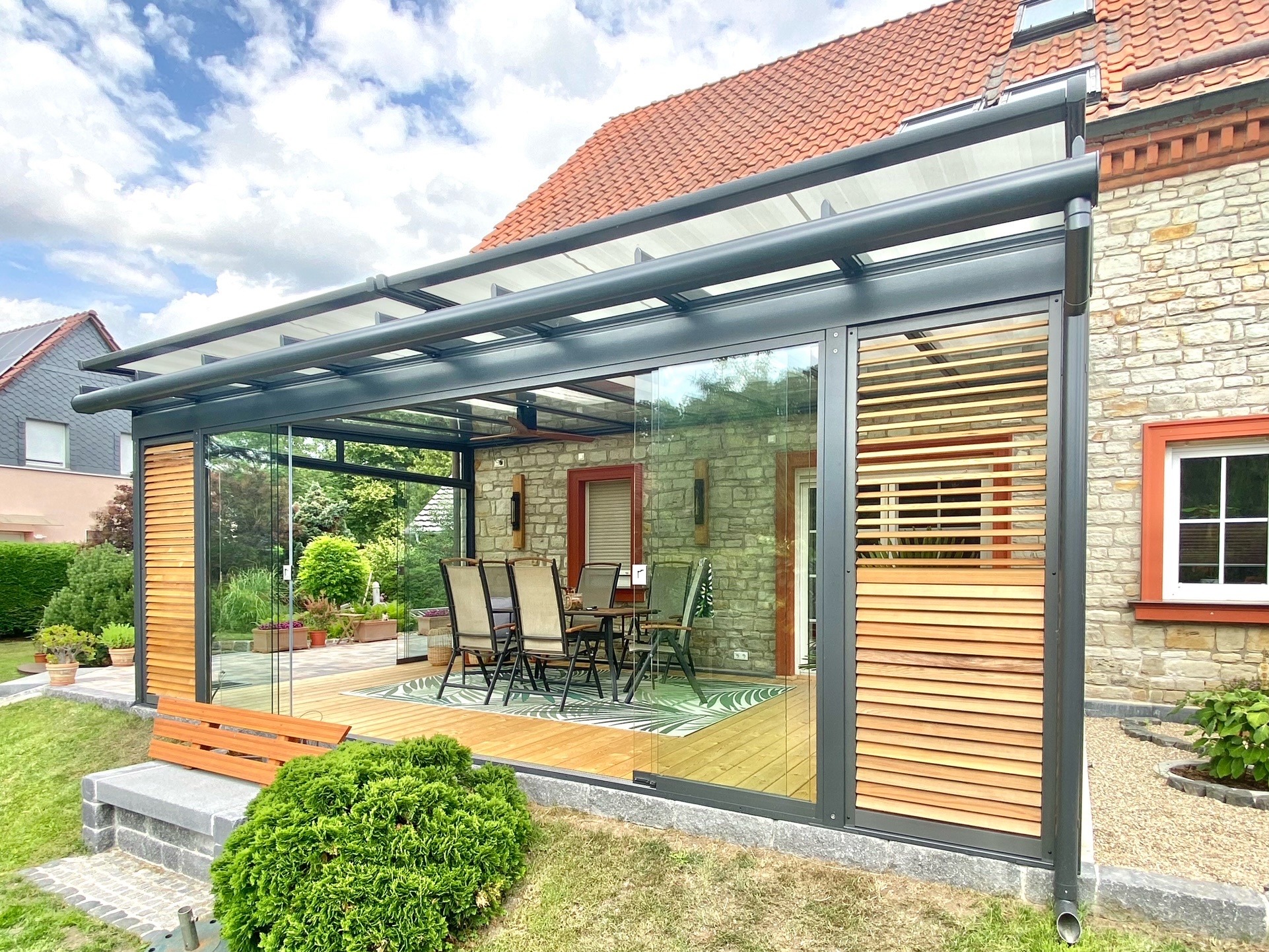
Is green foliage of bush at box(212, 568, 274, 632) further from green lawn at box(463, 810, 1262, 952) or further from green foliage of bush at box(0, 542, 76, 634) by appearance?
green foliage of bush at box(0, 542, 76, 634)

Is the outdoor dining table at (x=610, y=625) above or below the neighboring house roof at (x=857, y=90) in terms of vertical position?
below

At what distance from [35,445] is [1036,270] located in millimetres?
22737

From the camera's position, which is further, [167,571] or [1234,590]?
[167,571]

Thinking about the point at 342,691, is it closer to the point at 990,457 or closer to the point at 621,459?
the point at 621,459

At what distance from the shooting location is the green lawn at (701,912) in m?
Answer: 2.78

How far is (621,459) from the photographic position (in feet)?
29.9

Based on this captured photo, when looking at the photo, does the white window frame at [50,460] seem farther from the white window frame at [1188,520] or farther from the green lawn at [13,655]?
the white window frame at [1188,520]

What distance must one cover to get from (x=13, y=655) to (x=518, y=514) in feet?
27.4

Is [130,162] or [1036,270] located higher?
[130,162]

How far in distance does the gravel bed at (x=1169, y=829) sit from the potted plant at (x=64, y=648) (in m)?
8.77

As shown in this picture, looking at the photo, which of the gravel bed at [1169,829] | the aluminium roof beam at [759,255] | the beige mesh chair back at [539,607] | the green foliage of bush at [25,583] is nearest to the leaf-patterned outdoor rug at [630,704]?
the beige mesh chair back at [539,607]

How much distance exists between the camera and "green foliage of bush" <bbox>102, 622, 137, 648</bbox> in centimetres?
889

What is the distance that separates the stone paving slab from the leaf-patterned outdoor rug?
2.18m

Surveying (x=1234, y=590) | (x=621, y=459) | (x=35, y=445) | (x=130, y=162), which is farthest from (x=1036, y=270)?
(x=130, y=162)
